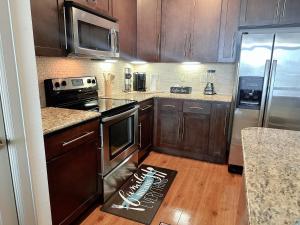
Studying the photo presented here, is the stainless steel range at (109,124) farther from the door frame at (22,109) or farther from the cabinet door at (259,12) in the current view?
the cabinet door at (259,12)

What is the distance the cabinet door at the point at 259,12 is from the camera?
2484mm

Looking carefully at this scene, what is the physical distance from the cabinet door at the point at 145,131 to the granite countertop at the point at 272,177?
168 centimetres

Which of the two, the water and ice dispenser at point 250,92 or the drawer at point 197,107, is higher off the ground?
the water and ice dispenser at point 250,92

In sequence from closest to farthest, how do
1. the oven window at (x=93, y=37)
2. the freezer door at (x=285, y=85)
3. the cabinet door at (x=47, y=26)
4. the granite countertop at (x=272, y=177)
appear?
1. the granite countertop at (x=272, y=177)
2. the cabinet door at (x=47, y=26)
3. the oven window at (x=93, y=37)
4. the freezer door at (x=285, y=85)

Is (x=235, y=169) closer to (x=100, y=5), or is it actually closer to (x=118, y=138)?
(x=118, y=138)

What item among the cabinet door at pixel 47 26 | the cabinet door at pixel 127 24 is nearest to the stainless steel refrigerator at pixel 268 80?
the cabinet door at pixel 127 24

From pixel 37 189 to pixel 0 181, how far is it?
200 mm

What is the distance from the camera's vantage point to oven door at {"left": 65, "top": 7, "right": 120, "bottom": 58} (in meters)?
1.80

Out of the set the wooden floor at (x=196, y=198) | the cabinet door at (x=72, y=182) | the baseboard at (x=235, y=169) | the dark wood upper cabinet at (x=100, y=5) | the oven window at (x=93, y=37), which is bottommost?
the wooden floor at (x=196, y=198)

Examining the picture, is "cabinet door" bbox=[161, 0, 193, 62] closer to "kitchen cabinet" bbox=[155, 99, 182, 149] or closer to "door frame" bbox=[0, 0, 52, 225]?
"kitchen cabinet" bbox=[155, 99, 182, 149]

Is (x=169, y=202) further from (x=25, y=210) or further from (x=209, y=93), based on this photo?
(x=209, y=93)

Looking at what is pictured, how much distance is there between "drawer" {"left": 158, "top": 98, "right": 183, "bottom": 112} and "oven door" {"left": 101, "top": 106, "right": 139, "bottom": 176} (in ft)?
2.07

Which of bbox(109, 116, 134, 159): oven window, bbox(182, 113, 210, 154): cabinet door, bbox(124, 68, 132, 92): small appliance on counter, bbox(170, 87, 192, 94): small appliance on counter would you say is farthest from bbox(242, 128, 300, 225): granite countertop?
bbox(124, 68, 132, 92): small appliance on counter

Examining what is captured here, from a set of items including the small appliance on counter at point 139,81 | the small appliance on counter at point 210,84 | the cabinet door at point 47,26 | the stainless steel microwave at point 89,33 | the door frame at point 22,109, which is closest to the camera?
the door frame at point 22,109
